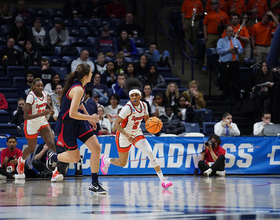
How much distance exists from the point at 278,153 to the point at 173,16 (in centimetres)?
868

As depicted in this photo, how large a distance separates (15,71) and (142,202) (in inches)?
371

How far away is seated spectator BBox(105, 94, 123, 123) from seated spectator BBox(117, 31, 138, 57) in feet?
11.8

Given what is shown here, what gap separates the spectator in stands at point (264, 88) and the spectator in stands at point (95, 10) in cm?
683

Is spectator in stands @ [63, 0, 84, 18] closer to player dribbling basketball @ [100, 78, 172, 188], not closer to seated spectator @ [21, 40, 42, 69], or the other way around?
seated spectator @ [21, 40, 42, 69]

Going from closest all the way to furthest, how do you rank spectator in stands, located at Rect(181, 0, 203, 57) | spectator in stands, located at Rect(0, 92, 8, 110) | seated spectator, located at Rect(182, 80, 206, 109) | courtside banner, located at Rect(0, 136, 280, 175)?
courtside banner, located at Rect(0, 136, 280, 175) < spectator in stands, located at Rect(0, 92, 8, 110) < seated spectator, located at Rect(182, 80, 206, 109) < spectator in stands, located at Rect(181, 0, 203, 57)

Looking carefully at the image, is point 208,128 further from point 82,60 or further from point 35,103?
point 35,103

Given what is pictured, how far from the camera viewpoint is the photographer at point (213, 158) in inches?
434

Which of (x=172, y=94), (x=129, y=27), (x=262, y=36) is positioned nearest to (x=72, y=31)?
→ (x=129, y=27)

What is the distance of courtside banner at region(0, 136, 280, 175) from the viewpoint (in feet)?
37.1

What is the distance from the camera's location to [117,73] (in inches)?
561

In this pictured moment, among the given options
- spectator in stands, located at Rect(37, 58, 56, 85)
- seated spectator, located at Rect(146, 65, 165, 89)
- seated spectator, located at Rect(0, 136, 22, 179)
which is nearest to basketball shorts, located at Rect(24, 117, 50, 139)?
seated spectator, located at Rect(0, 136, 22, 179)

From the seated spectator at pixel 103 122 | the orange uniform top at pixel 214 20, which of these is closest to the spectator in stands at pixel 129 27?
the orange uniform top at pixel 214 20

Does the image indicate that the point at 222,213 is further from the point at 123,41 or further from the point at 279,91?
the point at 123,41

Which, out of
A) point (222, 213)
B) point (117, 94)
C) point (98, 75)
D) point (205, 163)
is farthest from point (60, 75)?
point (222, 213)
